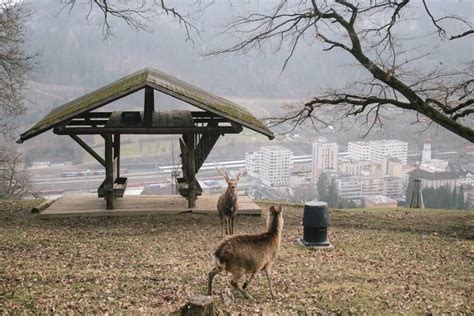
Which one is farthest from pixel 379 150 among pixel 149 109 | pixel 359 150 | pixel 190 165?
pixel 149 109

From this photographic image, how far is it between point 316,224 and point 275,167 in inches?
1579

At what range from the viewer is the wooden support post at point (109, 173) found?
1405 centimetres

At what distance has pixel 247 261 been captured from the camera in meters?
6.84

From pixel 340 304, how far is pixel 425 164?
4687 cm

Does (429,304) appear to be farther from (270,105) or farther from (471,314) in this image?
(270,105)

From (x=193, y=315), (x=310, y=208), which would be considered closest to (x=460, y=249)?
(x=310, y=208)

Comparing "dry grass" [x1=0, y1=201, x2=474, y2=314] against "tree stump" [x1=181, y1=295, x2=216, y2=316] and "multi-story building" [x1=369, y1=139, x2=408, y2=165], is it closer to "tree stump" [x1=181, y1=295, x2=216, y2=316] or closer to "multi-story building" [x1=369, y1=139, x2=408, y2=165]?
"tree stump" [x1=181, y1=295, x2=216, y2=316]

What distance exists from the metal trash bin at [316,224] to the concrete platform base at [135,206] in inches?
130

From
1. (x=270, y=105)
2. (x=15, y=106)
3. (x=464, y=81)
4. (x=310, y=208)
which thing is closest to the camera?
(x=310, y=208)

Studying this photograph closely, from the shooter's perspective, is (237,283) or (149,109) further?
(149,109)

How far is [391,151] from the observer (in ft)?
182

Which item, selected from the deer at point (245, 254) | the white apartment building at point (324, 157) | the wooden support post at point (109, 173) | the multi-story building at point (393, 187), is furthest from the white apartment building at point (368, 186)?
the deer at point (245, 254)

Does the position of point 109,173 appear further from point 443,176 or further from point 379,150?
point 379,150

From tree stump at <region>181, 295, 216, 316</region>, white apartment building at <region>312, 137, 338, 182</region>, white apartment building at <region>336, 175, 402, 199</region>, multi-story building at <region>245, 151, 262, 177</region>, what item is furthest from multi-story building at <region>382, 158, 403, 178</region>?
tree stump at <region>181, 295, 216, 316</region>
